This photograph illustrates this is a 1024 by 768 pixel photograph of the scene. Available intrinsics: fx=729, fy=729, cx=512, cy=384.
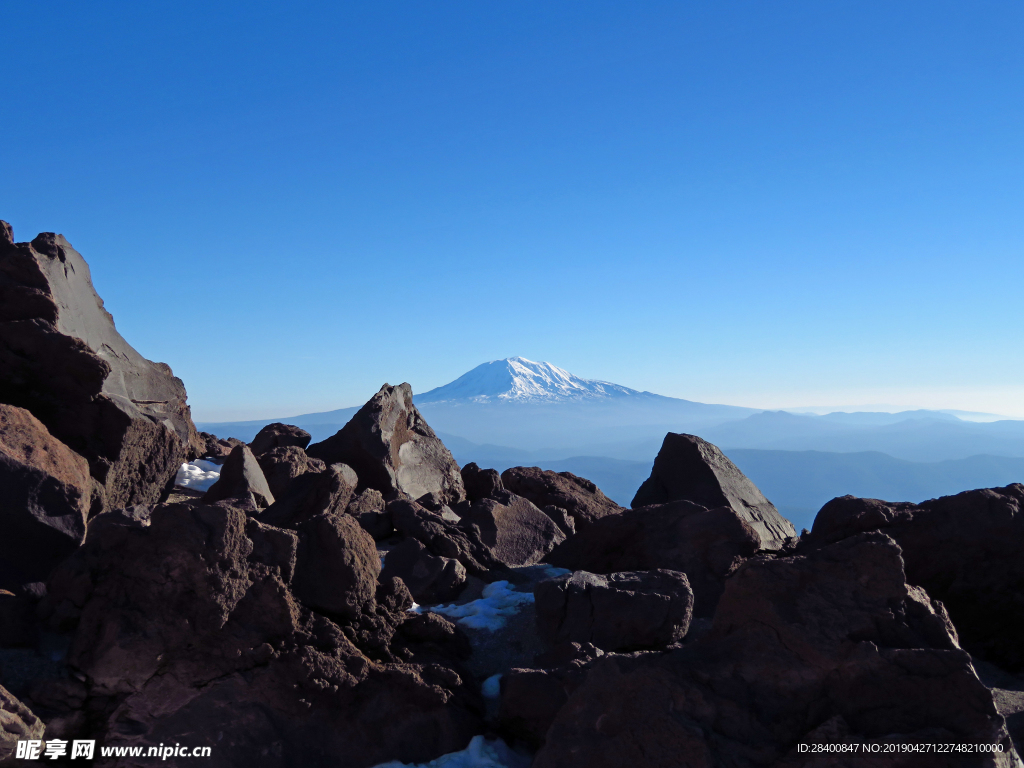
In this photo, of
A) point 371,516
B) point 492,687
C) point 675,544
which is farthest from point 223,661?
point 675,544

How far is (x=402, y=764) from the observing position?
451 centimetres

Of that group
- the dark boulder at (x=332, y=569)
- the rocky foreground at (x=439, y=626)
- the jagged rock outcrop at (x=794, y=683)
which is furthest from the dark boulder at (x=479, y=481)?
the jagged rock outcrop at (x=794, y=683)

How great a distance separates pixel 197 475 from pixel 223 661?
26.1 ft

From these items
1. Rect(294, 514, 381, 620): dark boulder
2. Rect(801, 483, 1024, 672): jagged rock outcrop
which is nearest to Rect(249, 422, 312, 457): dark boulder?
Rect(294, 514, 381, 620): dark boulder

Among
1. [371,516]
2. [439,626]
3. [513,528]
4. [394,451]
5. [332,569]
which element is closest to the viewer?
[332,569]

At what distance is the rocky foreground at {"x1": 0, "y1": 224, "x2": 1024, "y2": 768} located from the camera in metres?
3.78

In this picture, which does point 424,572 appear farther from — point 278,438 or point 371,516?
point 278,438

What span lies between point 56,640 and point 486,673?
299 centimetres

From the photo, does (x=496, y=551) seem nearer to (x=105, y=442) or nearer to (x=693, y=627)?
(x=693, y=627)

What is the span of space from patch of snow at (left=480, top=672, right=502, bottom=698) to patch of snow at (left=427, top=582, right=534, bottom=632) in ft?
2.57

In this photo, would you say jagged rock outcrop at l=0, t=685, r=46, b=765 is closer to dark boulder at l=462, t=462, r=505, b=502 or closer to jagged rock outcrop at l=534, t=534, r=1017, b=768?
jagged rock outcrop at l=534, t=534, r=1017, b=768

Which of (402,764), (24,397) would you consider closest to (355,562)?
(402,764)

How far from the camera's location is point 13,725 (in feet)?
13.0

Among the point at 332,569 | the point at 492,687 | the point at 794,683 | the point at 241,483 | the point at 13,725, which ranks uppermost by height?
the point at 241,483
